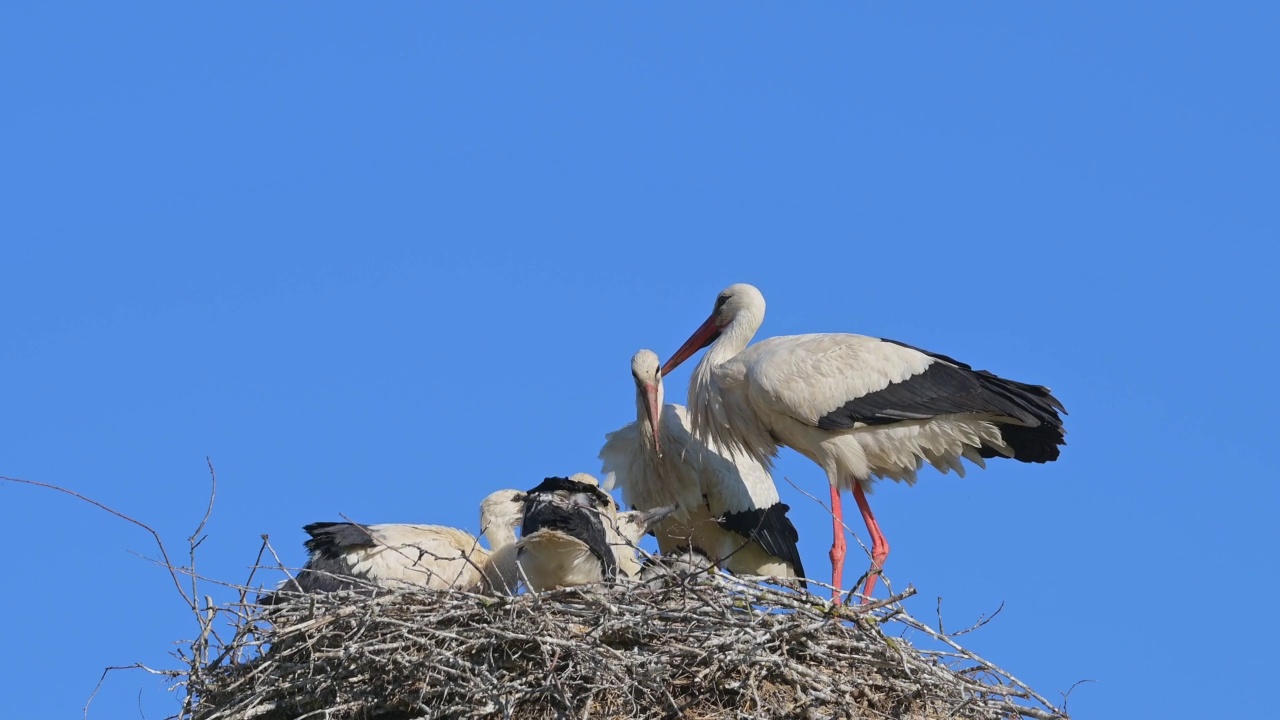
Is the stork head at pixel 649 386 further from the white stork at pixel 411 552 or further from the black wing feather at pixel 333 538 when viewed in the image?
the black wing feather at pixel 333 538

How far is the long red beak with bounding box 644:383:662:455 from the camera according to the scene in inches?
349

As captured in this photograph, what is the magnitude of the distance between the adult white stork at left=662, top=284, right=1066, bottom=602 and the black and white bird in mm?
1983

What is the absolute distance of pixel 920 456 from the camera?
29.1 feet

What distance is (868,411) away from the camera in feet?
28.4

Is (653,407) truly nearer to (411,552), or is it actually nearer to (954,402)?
(954,402)

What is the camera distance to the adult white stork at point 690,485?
9.17 m

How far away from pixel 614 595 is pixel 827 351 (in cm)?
Result: 294

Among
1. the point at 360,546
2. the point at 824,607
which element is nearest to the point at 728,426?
the point at 360,546

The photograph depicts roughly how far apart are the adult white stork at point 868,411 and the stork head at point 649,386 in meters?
0.28

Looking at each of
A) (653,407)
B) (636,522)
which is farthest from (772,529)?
(636,522)

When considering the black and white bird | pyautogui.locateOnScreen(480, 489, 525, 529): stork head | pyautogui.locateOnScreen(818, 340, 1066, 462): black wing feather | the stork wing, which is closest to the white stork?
pyautogui.locateOnScreen(480, 489, 525, 529): stork head

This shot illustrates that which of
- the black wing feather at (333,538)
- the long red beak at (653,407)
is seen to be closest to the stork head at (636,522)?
the black wing feather at (333,538)

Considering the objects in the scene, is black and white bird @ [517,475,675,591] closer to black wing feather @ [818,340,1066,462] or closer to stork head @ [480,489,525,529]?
stork head @ [480,489,525,529]

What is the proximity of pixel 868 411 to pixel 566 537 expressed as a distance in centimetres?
273
